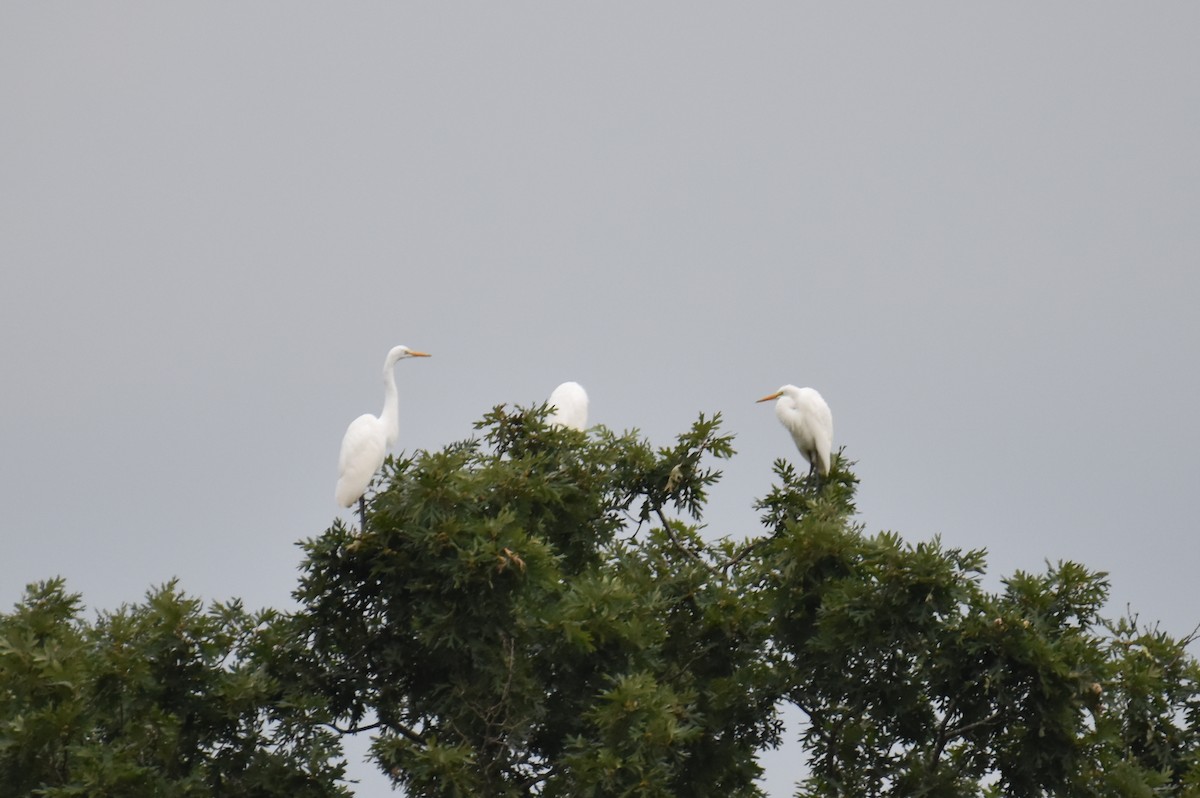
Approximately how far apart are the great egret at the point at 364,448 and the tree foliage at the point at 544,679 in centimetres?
363

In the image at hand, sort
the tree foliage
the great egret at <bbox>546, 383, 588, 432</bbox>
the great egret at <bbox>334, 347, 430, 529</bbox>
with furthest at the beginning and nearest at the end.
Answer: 1. the great egret at <bbox>546, 383, 588, 432</bbox>
2. the great egret at <bbox>334, 347, 430, 529</bbox>
3. the tree foliage

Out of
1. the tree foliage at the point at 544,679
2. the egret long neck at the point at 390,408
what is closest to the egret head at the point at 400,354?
the egret long neck at the point at 390,408

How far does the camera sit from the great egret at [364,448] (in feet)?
45.4

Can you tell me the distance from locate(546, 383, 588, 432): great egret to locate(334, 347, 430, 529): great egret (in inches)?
70.1

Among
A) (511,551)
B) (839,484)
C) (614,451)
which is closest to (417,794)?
(511,551)

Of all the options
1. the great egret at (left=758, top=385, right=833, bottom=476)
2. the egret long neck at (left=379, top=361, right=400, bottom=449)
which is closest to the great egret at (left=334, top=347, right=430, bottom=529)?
the egret long neck at (left=379, top=361, right=400, bottom=449)

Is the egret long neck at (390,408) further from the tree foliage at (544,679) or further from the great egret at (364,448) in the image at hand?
the tree foliage at (544,679)

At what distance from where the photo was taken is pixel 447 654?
A: 963 cm

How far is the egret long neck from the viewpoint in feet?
48.0

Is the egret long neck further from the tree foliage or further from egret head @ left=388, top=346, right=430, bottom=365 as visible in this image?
the tree foliage

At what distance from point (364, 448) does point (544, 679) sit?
457 cm

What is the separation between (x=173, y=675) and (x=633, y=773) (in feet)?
9.74

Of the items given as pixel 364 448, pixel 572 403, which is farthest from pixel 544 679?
pixel 572 403

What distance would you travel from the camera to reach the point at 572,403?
1602cm
